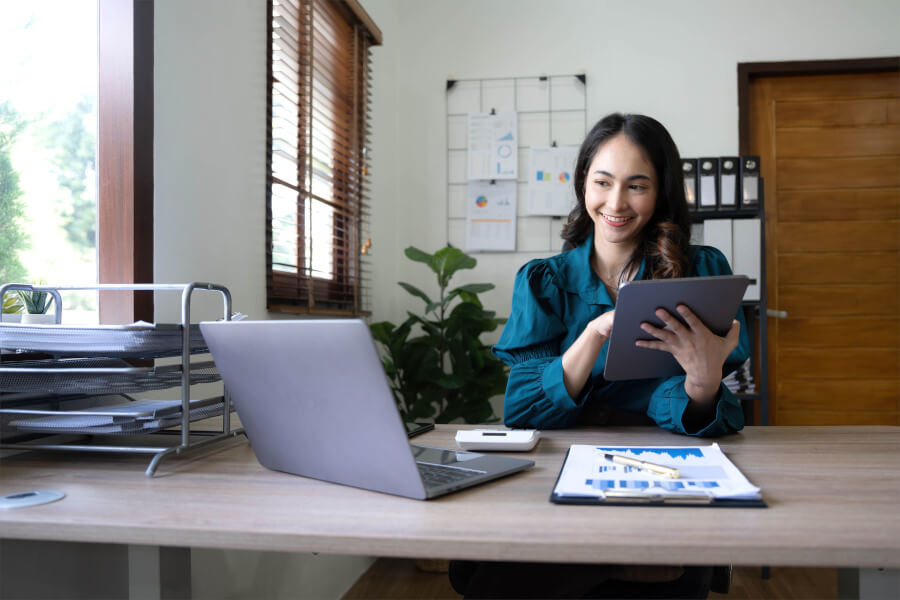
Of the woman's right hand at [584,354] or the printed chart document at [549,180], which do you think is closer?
the woman's right hand at [584,354]

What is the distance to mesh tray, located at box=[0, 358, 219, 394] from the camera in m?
0.97

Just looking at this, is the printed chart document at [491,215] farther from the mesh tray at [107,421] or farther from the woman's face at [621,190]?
the mesh tray at [107,421]

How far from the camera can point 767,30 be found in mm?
3359

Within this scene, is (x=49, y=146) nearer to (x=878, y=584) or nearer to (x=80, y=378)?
(x=80, y=378)

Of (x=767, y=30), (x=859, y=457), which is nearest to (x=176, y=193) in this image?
(x=859, y=457)

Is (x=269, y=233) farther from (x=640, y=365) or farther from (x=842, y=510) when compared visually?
(x=842, y=510)

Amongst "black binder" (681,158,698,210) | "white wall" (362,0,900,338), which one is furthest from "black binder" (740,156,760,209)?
"white wall" (362,0,900,338)

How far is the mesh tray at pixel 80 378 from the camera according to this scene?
969 mm

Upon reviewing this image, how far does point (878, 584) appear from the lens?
70 centimetres

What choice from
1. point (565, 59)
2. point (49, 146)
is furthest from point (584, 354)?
point (565, 59)

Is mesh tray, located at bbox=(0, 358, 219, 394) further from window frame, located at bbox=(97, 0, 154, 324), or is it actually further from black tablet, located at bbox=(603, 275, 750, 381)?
black tablet, located at bbox=(603, 275, 750, 381)

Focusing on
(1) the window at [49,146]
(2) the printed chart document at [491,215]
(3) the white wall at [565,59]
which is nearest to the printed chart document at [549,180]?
(2) the printed chart document at [491,215]

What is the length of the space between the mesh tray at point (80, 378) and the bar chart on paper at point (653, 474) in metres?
0.56

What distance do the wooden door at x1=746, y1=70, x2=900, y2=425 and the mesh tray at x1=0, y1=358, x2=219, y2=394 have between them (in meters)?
3.01
